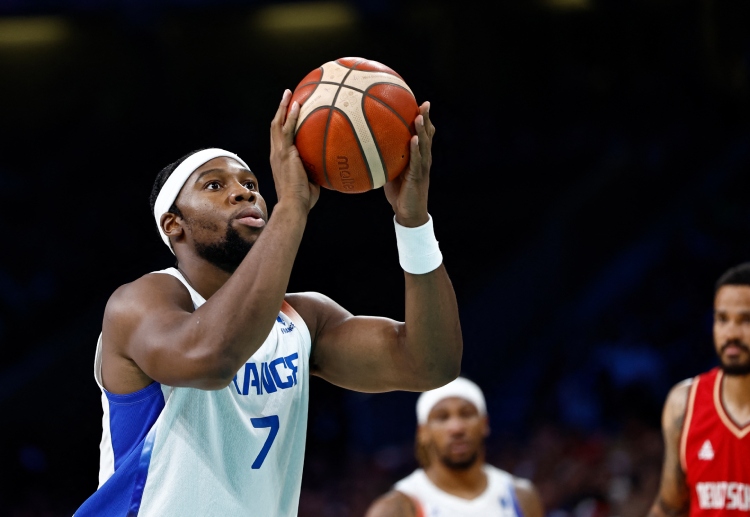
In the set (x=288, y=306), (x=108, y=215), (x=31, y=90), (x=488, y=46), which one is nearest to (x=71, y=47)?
(x=31, y=90)

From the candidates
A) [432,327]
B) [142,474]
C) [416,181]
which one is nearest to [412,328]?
[432,327]

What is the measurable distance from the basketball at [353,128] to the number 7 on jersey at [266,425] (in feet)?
2.55

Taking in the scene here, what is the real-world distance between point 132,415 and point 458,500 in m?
2.84

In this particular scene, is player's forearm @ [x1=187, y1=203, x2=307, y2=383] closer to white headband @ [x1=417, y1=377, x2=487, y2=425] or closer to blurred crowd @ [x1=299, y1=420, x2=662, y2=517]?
white headband @ [x1=417, y1=377, x2=487, y2=425]

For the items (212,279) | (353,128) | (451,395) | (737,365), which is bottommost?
(451,395)

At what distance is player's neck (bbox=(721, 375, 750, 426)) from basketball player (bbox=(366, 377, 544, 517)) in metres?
1.21

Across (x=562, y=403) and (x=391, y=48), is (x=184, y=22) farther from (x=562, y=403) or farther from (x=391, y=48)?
(x=562, y=403)

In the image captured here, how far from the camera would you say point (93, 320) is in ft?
34.4

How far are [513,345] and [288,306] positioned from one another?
849cm

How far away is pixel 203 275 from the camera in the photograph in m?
3.23

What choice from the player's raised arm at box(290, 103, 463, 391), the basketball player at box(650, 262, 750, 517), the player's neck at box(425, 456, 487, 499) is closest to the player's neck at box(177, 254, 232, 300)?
the player's raised arm at box(290, 103, 463, 391)

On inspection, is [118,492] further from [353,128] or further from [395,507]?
[395,507]

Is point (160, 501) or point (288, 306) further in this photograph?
point (288, 306)

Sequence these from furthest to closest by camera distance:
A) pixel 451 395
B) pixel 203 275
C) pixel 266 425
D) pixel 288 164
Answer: pixel 451 395, pixel 203 275, pixel 266 425, pixel 288 164
